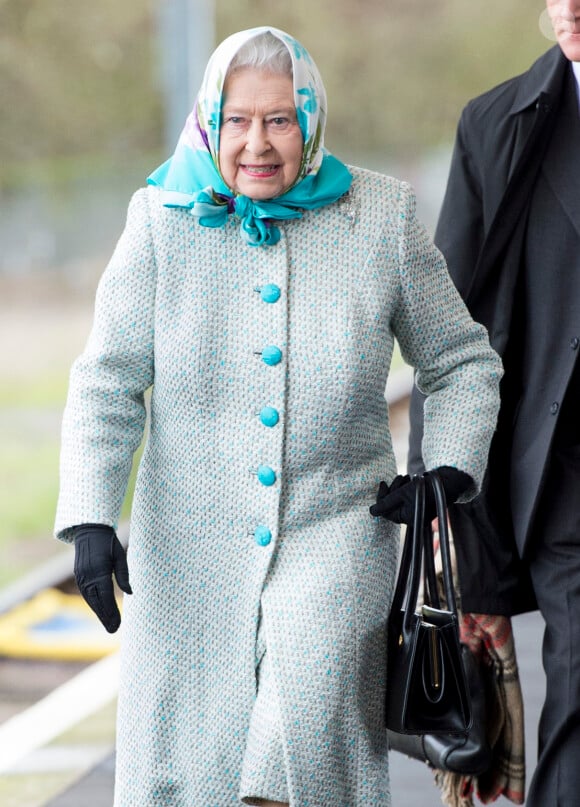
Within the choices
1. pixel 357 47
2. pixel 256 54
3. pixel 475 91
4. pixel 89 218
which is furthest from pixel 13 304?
pixel 475 91

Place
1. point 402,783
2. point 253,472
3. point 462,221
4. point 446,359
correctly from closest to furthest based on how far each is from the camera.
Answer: point 253,472, point 446,359, point 462,221, point 402,783

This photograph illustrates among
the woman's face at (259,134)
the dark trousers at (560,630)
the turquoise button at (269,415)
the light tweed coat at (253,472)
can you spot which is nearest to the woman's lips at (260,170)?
the woman's face at (259,134)

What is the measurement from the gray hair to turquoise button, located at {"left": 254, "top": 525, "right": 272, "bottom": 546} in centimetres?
71

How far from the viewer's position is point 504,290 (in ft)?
8.55

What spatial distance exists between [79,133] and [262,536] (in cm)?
368

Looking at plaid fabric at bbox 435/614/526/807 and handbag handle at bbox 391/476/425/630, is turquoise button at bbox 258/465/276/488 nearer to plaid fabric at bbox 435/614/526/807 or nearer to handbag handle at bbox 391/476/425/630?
handbag handle at bbox 391/476/425/630

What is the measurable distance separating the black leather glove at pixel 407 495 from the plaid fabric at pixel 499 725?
618mm

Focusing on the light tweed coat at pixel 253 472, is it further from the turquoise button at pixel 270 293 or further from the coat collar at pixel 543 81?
the coat collar at pixel 543 81

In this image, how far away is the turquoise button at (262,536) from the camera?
7.00 ft

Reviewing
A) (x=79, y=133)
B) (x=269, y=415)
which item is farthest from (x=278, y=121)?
(x=79, y=133)

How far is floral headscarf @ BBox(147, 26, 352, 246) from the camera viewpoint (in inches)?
81.2

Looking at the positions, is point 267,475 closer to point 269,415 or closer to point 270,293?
point 269,415

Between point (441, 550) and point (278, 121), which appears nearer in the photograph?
point (278, 121)

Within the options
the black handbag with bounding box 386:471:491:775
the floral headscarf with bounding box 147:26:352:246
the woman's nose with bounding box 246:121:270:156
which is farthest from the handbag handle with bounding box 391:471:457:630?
the woman's nose with bounding box 246:121:270:156
